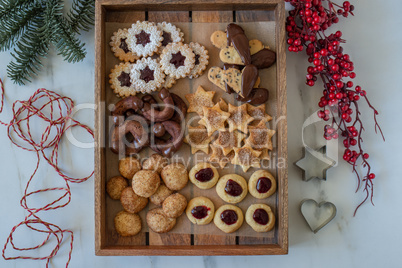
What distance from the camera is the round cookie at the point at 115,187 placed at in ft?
4.48

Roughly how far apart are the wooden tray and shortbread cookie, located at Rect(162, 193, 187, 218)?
10cm

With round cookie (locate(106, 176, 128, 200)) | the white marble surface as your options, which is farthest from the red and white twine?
round cookie (locate(106, 176, 128, 200))

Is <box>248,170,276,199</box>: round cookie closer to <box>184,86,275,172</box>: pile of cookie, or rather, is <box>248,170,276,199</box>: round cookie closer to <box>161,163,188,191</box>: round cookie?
<box>184,86,275,172</box>: pile of cookie

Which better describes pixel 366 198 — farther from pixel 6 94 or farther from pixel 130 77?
pixel 6 94

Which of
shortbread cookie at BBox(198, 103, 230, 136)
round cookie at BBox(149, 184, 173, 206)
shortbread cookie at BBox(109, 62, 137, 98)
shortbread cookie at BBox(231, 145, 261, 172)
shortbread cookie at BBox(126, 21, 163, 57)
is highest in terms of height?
shortbread cookie at BBox(126, 21, 163, 57)

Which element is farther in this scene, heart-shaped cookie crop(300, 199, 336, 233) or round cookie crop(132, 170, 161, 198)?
heart-shaped cookie crop(300, 199, 336, 233)

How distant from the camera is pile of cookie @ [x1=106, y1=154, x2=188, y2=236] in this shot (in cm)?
134

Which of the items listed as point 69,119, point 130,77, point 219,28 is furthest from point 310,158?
point 69,119

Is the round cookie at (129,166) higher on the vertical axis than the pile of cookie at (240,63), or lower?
lower

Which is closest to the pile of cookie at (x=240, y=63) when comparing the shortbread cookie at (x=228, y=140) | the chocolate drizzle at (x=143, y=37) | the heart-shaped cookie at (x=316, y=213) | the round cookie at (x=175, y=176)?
the shortbread cookie at (x=228, y=140)

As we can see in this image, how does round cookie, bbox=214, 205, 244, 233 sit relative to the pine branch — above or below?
below

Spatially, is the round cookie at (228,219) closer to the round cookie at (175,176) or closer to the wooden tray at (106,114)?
the wooden tray at (106,114)

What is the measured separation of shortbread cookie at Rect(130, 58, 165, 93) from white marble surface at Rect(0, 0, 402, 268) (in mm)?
248

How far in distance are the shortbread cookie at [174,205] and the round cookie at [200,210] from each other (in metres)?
0.03
